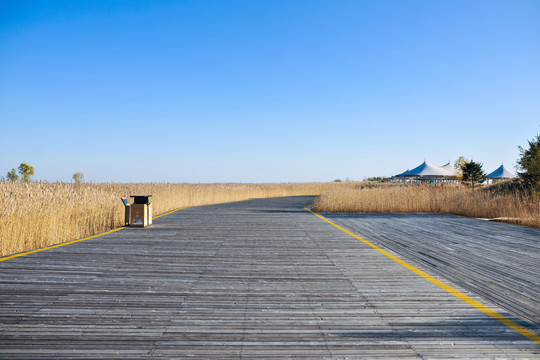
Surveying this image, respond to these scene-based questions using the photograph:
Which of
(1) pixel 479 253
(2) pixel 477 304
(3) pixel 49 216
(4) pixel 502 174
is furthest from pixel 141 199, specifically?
(4) pixel 502 174

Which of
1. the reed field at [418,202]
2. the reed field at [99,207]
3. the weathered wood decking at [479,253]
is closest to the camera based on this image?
the weathered wood decking at [479,253]

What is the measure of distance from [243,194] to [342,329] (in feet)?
92.2

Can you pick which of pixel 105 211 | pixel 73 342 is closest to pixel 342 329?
pixel 73 342

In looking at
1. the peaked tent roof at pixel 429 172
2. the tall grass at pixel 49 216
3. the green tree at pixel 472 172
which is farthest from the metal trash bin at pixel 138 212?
the green tree at pixel 472 172

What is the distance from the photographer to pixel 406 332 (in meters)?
3.18

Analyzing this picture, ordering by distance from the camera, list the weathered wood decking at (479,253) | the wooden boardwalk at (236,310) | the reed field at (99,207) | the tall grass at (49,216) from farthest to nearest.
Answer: the reed field at (99,207) < the tall grass at (49,216) < the weathered wood decking at (479,253) < the wooden boardwalk at (236,310)

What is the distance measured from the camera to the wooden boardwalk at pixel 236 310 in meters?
2.88

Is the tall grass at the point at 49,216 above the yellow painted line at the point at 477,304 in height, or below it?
above

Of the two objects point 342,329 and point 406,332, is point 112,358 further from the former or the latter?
point 406,332

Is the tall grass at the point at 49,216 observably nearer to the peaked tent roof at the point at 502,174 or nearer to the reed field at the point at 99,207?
the reed field at the point at 99,207

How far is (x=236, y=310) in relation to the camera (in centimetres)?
369

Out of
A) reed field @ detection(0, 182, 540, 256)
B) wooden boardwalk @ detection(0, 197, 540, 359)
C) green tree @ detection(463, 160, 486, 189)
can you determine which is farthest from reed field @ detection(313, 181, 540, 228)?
green tree @ detection(463, 160, 486, 189)

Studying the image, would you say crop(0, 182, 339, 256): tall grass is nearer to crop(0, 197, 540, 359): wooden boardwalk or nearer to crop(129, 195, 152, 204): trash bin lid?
crop(129, 195, 152, 204): trash bin lid

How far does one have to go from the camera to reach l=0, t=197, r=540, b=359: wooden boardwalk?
2.88m
